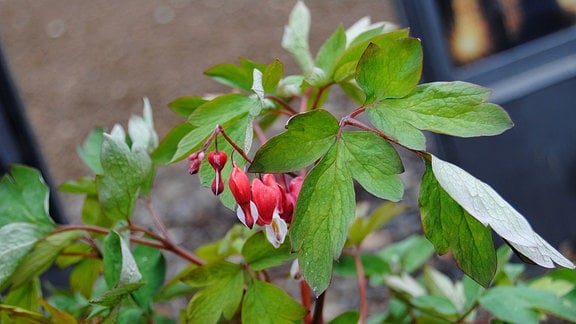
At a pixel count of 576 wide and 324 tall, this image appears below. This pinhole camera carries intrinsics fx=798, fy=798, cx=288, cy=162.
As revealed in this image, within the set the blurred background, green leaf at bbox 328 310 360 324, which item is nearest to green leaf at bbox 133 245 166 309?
green leaf at bbox 328 310 360 324

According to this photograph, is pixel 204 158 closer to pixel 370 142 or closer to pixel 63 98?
pixel 370 142

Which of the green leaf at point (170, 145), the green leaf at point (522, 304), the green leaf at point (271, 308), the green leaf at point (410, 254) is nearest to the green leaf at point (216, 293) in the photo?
the green leaf at point (271, 308)

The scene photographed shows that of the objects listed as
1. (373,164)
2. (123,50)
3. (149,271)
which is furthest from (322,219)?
(123,50)

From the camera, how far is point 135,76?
13.9ft

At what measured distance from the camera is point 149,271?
0.72m

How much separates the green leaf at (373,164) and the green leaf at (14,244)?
0.95 ft

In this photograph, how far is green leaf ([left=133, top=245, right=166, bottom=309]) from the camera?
0.70m

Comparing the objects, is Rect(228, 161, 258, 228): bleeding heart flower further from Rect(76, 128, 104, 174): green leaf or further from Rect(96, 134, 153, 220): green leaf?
Rect(76, 128, 104, 174): green leaf

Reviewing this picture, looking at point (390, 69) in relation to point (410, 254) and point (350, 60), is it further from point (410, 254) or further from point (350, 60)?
point (410, 254)

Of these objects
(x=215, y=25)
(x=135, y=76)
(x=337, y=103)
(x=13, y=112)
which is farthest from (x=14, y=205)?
(x=215, y=25)

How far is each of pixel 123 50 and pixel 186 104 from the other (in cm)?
399

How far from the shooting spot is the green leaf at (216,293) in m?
0.61

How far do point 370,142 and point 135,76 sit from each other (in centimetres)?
383

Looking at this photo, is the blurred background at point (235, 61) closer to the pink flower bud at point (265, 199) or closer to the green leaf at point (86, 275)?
the green leaf at point (86, 275)
